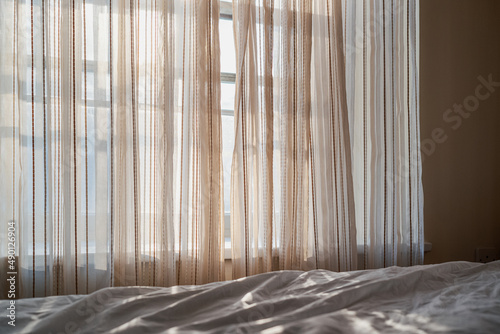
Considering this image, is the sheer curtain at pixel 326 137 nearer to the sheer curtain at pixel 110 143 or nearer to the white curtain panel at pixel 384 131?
the white curtain panel at pixel 384 131

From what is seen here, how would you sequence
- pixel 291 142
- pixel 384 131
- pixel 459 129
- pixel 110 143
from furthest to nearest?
pixel 459 129
pixel 384 131
pixel 291 142
pixel 110 143

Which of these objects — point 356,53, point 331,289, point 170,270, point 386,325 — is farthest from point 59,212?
point 356,53

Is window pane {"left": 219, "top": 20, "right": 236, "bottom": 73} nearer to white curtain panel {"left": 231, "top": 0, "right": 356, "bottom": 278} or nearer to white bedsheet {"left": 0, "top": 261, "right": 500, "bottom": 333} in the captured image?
white curtain panel {"left": 231, "top": 0, "right": 356, "bottom": 278}

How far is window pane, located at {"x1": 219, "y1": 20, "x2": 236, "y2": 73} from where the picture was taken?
2100 millimetres

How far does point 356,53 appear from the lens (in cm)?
226

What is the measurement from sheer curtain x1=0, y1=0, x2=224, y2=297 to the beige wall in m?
1.34

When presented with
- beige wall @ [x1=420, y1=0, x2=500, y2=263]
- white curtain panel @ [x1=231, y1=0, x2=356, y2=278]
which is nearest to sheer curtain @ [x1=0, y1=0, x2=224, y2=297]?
white curtain panel @ [x1=231, y1=0, x2=356, y2=278]

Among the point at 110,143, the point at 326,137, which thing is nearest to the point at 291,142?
the point at 326,137

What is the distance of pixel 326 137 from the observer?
2.13 m

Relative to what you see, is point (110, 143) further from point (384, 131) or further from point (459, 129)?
point (459, 129)

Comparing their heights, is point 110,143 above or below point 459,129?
below

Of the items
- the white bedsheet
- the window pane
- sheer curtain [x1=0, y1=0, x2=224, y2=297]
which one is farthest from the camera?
the window pane

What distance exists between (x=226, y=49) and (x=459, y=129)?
1.52 m

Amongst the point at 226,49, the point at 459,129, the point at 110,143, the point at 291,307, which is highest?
the point at 226,49
